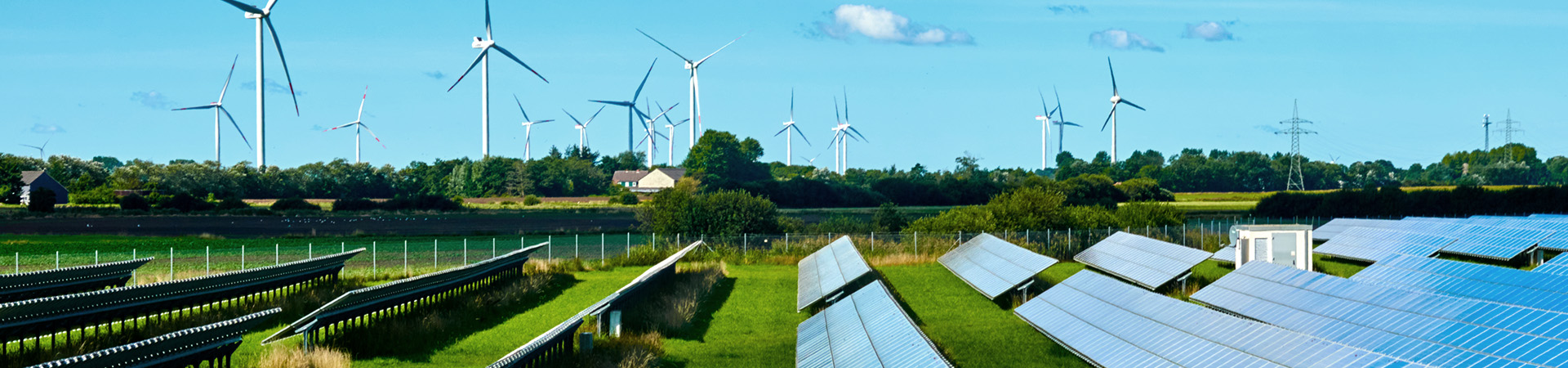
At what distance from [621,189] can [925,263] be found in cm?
8931

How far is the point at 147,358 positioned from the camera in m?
10.2

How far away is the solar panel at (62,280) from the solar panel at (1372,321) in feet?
67.1

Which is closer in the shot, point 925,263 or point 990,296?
point 990,296

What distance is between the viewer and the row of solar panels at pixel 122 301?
43.5 ft

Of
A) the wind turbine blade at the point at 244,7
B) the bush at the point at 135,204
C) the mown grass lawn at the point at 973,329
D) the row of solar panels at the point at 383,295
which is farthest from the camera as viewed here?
the bush at the point at 135,204

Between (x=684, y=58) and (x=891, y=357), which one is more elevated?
(x=684, y=58)

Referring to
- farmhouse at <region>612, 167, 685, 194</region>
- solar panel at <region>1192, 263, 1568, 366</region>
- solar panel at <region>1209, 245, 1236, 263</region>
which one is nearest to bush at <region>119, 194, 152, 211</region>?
farmhouse at <region>612, 167, 685, 194</region>

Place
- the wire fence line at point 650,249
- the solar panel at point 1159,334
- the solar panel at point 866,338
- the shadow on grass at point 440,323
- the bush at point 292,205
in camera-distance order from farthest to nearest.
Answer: the bush at point 292,205 < the wire fence line at point 650,249 < the shadow on grass at point 440,323 < the solar panel at point 1159,334 < the solar panel at point 866,338

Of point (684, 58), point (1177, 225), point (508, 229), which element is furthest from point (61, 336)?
point (684, 58)

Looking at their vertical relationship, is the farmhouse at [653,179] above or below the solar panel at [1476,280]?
above

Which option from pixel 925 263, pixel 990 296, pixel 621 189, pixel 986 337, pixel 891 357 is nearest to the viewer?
pixel 891 357

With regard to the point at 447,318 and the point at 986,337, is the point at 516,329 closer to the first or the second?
the point at 447,318

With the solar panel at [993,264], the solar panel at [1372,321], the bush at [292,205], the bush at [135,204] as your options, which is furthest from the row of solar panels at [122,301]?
the bush at [135,204]

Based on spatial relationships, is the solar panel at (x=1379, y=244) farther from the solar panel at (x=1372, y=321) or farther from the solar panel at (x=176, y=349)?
the solar panel at (x=176, y=349)
